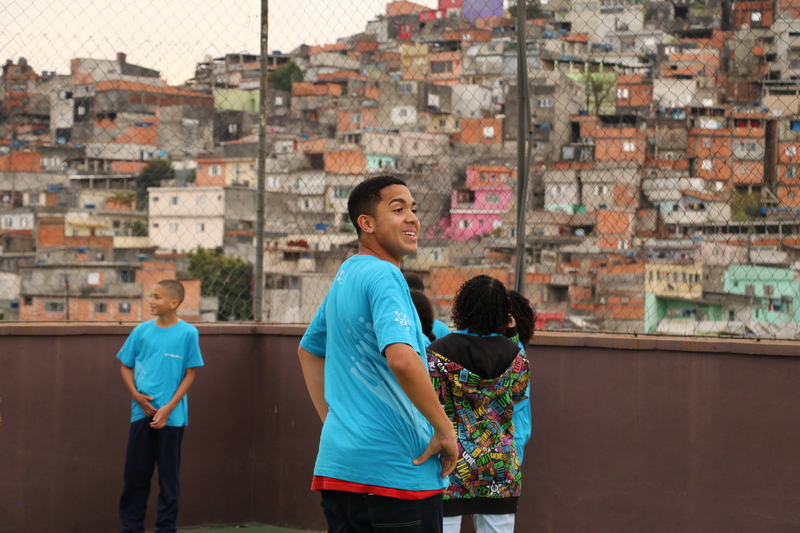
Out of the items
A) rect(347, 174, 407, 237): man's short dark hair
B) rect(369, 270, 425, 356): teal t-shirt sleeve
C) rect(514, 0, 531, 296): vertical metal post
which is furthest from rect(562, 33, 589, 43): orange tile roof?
rect(369, 270, 425, 356): teal t-shirt sleeve

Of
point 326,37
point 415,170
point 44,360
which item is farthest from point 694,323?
point 44,360

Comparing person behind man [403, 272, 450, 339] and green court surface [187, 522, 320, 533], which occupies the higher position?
person behind man [403, 272, 450, 339]

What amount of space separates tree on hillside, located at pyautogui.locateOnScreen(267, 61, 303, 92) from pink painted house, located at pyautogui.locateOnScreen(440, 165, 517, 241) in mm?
1413

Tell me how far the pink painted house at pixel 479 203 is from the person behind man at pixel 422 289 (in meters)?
0.39

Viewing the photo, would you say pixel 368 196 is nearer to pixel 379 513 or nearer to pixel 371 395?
pixel 371 395

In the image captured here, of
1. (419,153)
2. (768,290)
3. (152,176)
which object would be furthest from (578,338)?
(152,176)

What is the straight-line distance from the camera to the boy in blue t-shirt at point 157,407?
544 cm

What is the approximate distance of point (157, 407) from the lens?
216 inches

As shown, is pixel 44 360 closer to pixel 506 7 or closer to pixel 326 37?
pixel 326 37

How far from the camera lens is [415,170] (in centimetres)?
578

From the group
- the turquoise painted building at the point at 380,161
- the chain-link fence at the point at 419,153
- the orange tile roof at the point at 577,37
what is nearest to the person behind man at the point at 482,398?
the chain-link fence at the point at 419,153

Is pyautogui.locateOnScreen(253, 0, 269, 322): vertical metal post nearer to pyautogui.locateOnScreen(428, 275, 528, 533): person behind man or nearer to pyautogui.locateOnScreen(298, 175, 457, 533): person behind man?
pyautogui.locateOnScreen(428, 275, 528, 533): person behind man

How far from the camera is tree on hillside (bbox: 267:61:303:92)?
6266 mm

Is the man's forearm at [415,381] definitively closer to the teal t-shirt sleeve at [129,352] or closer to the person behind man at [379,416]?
the person behind man at [379,416]
